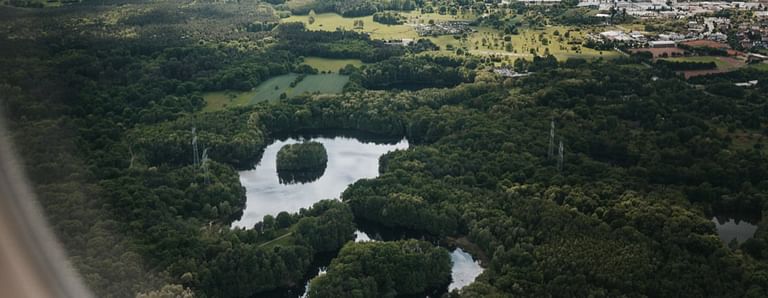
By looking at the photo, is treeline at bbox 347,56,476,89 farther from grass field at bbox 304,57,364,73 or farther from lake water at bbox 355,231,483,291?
lake water at bbox 355,231,483,291

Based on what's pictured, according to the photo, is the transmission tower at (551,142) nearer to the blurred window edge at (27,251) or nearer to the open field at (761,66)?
the open field at (761,66)

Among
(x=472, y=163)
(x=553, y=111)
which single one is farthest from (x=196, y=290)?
(x=553, y=111)

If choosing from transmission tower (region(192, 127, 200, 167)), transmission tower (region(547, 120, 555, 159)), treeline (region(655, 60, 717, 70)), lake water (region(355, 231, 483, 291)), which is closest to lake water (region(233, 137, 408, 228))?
transmission tower (region(192, 127, 200, 167))

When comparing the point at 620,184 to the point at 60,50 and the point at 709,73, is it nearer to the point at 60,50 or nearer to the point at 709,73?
the point at 709,73

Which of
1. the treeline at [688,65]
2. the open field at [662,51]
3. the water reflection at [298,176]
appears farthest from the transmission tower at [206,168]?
the open field at [662,51]

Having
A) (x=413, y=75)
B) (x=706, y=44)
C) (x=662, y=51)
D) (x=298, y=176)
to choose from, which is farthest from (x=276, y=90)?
(x=706, y=44)

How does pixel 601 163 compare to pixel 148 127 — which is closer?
pixel 601 163

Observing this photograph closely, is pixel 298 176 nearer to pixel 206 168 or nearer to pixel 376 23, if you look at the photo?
pixel 206 168
